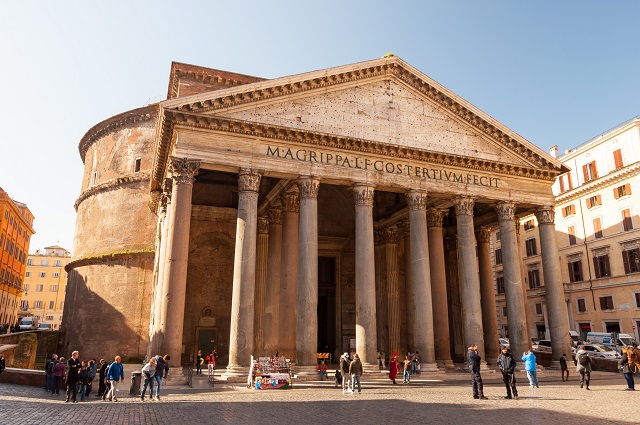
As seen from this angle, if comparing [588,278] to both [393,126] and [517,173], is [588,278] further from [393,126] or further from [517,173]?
[393,126]

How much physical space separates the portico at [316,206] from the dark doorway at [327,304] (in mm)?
133

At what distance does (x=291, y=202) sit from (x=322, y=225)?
256 inches

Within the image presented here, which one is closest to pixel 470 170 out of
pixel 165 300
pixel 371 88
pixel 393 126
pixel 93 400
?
pixel 393 126

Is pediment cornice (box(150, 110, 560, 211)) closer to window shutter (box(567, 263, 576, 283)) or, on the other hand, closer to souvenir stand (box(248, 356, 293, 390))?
souvenir stand (box(248, 356, 293, 390))

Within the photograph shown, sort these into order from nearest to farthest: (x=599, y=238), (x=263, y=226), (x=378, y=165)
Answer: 1. (x=378, y=165)
2. (x=263, y=226)
3. (x=599, y=238)

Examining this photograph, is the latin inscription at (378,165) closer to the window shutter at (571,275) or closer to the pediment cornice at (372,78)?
the pediment cornice at (372,78)

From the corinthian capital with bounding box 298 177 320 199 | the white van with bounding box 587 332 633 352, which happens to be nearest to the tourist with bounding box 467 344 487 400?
the corinthian capital with bounding box 298 177 320 199

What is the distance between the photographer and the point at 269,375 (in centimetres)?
1381

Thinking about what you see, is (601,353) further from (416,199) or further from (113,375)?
(113,375)

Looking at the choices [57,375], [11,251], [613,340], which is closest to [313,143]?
[57,375]

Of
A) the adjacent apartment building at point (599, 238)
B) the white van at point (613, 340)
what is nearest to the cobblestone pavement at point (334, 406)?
the white van at point (613, 340)

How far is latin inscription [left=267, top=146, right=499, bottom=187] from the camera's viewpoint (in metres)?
17.4

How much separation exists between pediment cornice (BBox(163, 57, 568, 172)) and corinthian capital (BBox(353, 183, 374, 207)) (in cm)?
417

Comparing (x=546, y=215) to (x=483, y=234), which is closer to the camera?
(x=546, y=215)
